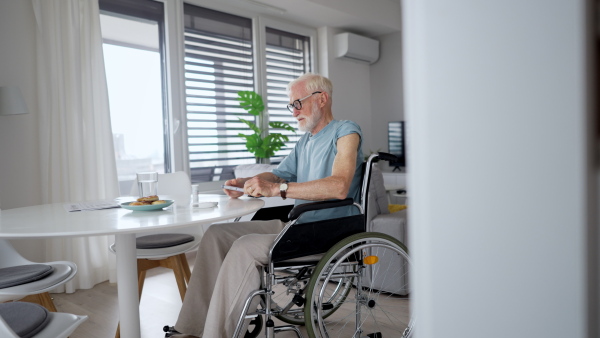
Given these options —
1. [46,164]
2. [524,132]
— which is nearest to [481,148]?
[524,132]

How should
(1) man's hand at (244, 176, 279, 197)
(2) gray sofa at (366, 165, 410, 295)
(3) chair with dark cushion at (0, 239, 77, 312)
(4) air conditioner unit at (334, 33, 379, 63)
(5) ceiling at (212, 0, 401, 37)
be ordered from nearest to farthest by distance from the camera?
(3) chair with dark cushion at (0, 239, 77, 312) → (1) man's hand at (244, 176, 279, 197) → (2) gray sofa at (366, 165, 410, 295) → (5) ceiling at (212, 0, 401, 37) → (4) air conditioner unit at (334, 33, 379, 63)

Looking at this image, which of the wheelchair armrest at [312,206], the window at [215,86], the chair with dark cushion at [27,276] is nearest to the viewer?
the wheelchair armrest at [312,206]

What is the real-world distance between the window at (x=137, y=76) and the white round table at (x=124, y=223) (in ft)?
7.50

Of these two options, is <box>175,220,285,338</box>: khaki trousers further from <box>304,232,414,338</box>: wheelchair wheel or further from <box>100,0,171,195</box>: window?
<box>100,0,171,195</box>: window

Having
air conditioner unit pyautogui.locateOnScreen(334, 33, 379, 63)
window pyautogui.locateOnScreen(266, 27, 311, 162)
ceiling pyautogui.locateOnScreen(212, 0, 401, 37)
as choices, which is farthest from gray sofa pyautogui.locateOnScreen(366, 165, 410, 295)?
air conditioner unit pyautogui.locateOnScreen(334, 33, 379, 63)

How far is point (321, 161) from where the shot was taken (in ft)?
6.52

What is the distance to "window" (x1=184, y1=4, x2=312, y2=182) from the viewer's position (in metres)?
4.46

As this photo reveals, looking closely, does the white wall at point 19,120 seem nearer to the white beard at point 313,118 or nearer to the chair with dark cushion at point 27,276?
the chair with dark cushion at point 27,276

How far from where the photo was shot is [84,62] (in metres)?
3.34

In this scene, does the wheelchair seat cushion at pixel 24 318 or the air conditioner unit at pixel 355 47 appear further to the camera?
the air conditioner unit at pixel 355 47

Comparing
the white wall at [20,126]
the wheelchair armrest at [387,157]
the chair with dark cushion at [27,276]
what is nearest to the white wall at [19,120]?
the white wall at [20,126]

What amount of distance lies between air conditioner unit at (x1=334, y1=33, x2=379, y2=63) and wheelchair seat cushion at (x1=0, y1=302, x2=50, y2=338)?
16.7 feet

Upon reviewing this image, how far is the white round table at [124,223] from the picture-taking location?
1.31 m

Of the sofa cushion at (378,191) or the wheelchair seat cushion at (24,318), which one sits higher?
the sofa cushion at (378,191)
